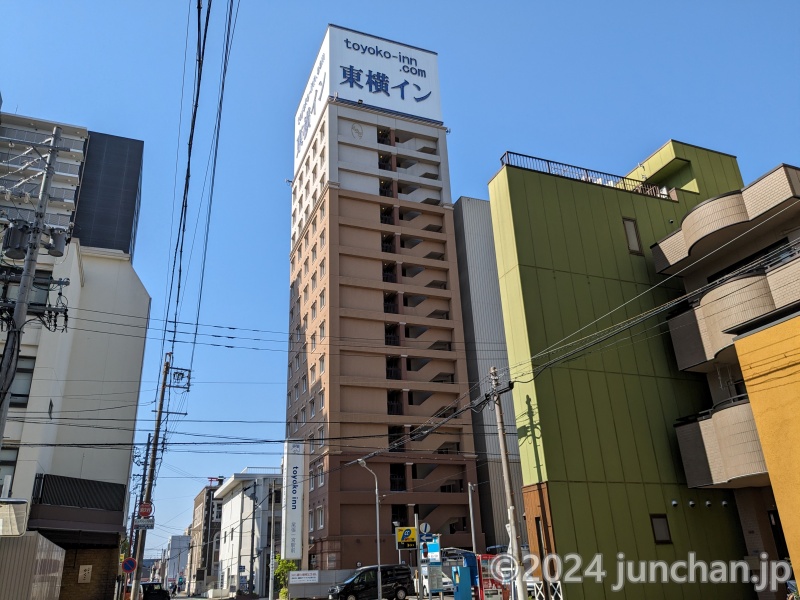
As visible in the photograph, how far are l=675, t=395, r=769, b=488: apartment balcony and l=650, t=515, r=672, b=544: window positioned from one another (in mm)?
1647

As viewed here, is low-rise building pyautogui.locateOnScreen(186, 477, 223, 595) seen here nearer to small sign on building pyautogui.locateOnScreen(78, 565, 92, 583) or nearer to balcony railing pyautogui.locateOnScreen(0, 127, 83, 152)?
balcony railing pyautogui.locateOnScreen(0, 127, 83, 152)

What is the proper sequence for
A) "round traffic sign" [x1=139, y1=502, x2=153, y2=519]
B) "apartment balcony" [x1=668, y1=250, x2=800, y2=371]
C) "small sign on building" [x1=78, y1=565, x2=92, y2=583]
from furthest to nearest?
"small sign on building" [x1=78, y1=565, x2=92, y2=583] < "round traffic sign" [x1=139, y1=502, x2=153, y2=519] < "apartment balcony" [x1=668, y1=250, x2=800, y2=371]

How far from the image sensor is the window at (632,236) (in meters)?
24.5

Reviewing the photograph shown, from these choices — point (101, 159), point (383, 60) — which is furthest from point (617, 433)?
point (101, 159)

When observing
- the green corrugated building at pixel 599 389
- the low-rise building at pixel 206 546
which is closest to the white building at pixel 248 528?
the low-rise building at pixel 206 546

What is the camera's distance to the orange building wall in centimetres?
1563

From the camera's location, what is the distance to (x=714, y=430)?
1977 centimetres

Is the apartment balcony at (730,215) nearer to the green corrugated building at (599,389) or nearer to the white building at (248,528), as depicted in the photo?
the green corrugated building at (599,389)

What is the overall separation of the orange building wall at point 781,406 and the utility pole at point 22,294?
59.6 feet

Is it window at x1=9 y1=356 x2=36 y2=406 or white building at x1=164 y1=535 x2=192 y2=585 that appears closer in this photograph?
window at x1=9 y1=356 x2=36 y2=406

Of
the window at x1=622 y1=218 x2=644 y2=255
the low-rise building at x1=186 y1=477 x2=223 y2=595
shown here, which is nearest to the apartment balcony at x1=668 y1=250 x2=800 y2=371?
the window at x1=622 y1=218 x2=644 y2=255

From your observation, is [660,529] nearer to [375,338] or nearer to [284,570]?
[375,338]

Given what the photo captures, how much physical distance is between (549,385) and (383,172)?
134ft

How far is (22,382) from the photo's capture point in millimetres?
28281
